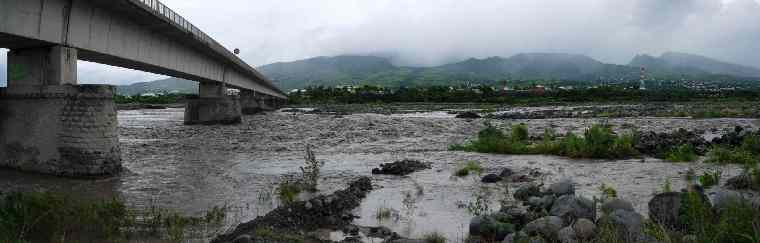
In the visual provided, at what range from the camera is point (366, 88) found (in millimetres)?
148750

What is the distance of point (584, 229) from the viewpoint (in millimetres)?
7613

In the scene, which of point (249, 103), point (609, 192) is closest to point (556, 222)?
point (609, 192)

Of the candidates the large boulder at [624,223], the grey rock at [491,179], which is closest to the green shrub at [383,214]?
the large boulder at [624,223]

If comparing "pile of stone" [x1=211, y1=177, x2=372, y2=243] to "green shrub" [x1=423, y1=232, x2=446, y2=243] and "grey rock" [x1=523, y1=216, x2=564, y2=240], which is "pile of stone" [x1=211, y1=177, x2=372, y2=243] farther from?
"grey rock" [x1=523, y1=216, x2=564, y2=240]

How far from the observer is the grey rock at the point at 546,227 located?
7.68m

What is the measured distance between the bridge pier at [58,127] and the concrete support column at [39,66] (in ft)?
0.16

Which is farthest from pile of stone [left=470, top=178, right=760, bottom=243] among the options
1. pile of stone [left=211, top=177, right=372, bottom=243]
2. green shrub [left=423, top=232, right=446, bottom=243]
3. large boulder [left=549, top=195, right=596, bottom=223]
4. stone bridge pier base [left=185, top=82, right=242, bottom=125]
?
stone bridge pier base [left=185, top=82, right=242, bottom=125]

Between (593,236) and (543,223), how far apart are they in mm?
727

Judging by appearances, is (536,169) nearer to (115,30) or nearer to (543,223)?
(543,223)

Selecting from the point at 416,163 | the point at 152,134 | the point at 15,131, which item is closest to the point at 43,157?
the point at 15,131

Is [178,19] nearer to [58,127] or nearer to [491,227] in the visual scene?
[58,127]

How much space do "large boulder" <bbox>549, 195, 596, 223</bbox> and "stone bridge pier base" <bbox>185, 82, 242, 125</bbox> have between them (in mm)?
41760

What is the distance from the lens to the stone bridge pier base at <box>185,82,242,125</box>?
46875mm

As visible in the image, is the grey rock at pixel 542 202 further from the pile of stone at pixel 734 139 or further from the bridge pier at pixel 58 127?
the pile of stone at pixel 734 139
